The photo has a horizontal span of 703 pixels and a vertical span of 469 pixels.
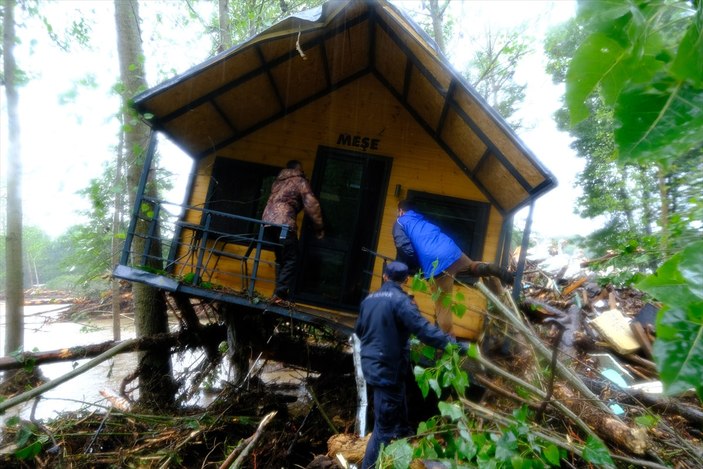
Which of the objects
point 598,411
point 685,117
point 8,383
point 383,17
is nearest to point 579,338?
point 598,411

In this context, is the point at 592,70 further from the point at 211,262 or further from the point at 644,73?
the point at 211,262

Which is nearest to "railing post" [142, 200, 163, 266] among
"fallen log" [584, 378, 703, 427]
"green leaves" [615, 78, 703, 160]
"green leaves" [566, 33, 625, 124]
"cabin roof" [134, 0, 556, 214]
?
"cabin roof" [134, 0, 556, 214]

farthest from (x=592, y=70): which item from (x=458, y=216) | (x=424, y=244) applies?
(x=458, y=216)

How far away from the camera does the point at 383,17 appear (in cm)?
526

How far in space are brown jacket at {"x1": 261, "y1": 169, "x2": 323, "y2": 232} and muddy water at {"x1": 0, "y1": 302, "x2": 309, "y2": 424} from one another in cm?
225

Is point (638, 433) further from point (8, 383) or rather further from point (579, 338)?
point (8, 383)

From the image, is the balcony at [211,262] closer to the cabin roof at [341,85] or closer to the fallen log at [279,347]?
the fallen log at [279,347]

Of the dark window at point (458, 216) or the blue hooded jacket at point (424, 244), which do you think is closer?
the blue hooded jacket at point (424, 244)

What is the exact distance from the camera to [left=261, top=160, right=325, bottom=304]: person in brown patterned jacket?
5633 millimetres

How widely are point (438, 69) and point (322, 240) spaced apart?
10.9ft

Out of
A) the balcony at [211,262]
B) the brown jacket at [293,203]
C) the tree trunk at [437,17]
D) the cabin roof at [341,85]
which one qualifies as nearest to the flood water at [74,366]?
the balcony at [211,262]

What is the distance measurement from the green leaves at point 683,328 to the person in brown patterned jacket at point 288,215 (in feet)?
17.3

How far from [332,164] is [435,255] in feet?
9.59

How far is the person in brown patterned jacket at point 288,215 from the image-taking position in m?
5.63
